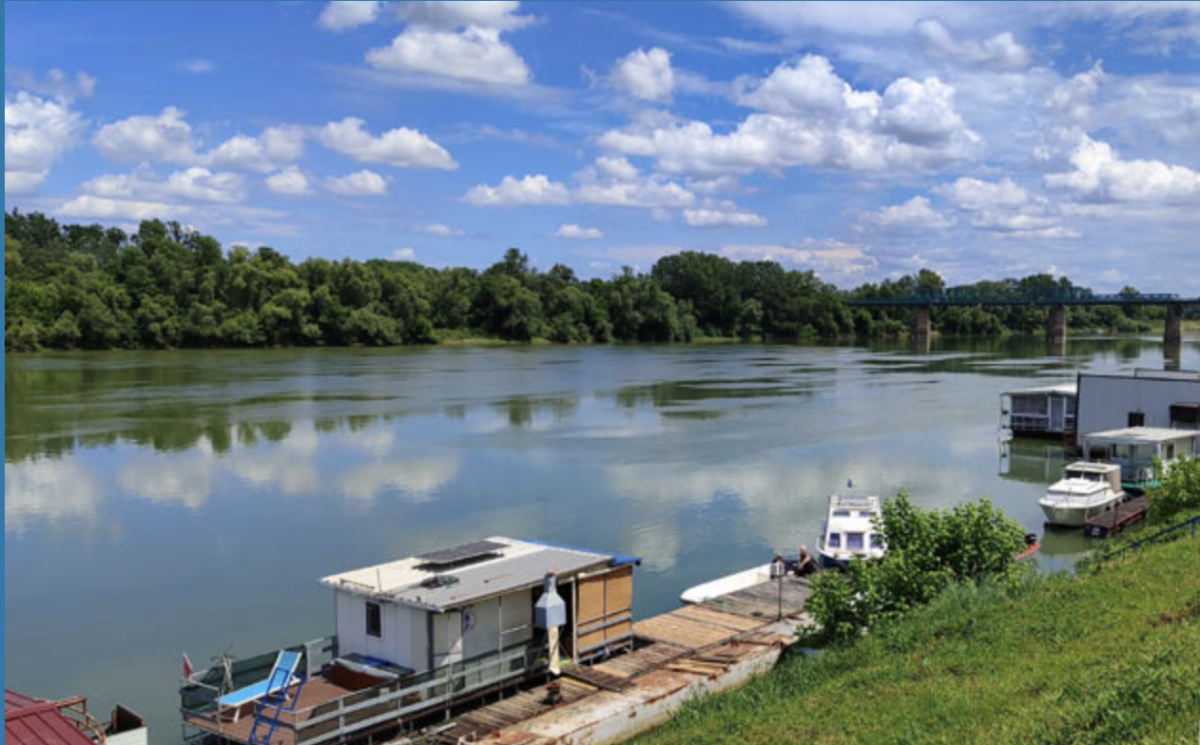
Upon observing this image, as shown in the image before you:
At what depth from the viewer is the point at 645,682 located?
67.1 feet

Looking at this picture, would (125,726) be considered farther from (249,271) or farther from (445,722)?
(249,271)

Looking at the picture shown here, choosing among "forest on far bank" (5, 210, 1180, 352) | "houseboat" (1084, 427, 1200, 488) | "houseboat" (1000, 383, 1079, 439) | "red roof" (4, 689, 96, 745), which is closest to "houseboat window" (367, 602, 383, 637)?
"red roof" (4, 689, 96, 745)

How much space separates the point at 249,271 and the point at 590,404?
9255 centimetres

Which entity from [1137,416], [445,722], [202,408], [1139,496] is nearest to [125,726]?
[445,722]

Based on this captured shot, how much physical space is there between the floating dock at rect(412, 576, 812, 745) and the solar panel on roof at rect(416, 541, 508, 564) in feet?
10.4

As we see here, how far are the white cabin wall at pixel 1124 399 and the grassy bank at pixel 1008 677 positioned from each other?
32822 mm

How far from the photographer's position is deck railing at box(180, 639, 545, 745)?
17703 mm

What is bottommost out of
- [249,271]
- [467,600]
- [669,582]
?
[669,582]

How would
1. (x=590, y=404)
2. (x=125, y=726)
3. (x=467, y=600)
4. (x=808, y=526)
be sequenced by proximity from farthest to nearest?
(x=590, y=404), (x=808, y=526), (x=467, y=600), (x=125, y=726)

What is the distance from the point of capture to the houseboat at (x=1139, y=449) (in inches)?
1732

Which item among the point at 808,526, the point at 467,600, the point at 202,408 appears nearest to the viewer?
the point at 467,600

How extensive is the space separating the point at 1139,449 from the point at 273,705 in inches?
1549

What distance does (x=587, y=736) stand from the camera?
18.2 m

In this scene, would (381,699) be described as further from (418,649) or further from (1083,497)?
(1083,497)
